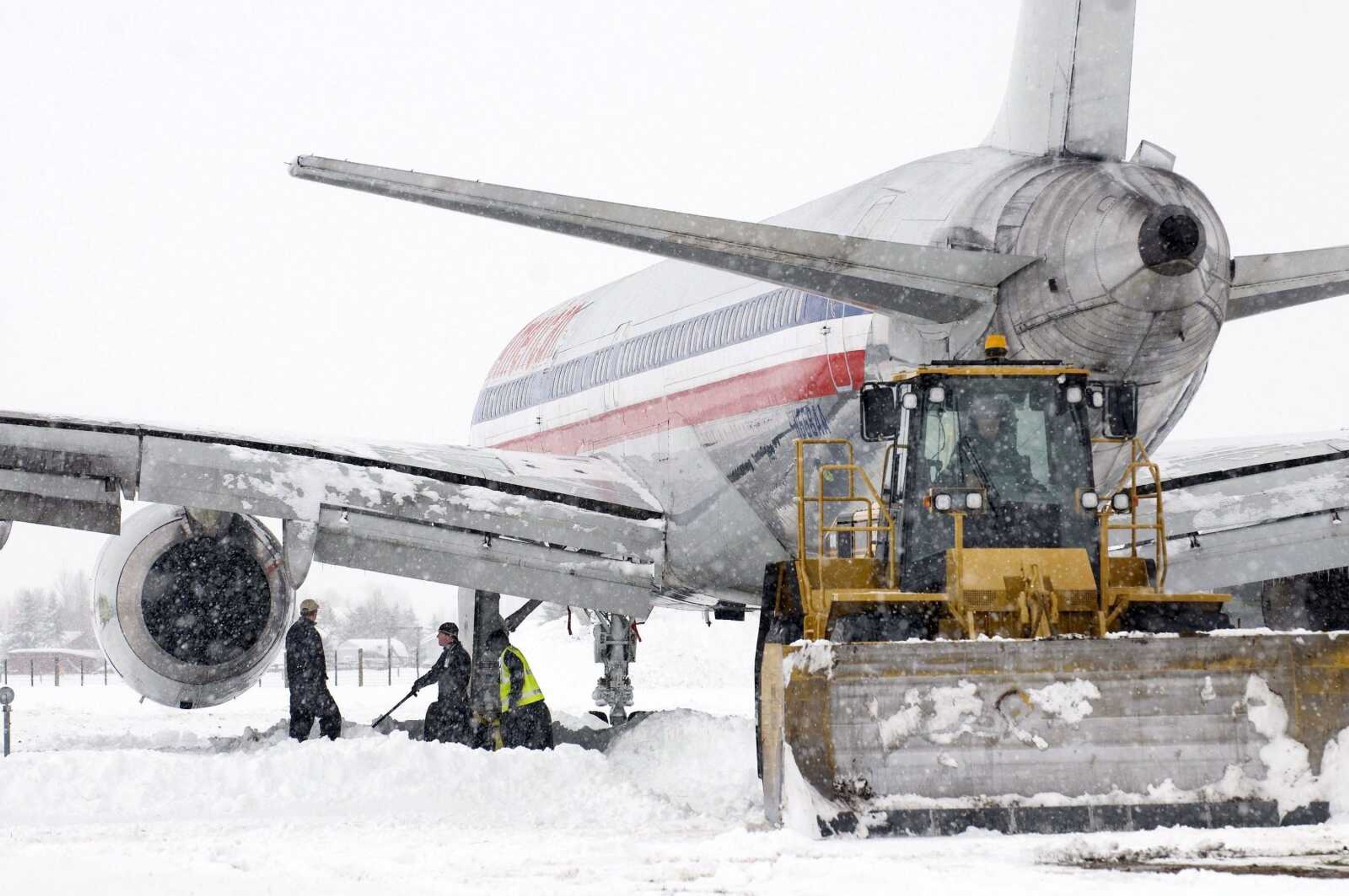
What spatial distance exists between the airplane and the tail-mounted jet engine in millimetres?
24

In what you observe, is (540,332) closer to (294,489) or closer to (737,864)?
(294,489)

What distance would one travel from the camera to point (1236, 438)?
1384 cm

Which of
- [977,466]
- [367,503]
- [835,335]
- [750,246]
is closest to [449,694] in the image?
[367,503]

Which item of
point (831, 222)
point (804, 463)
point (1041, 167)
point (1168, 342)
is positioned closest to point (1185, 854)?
point (1168, 342)

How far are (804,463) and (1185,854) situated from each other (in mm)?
6203

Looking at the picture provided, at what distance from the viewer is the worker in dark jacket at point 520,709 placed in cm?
1211

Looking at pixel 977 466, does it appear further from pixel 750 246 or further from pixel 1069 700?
pixel 1069 700

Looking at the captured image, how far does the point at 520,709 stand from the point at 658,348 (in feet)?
13.7

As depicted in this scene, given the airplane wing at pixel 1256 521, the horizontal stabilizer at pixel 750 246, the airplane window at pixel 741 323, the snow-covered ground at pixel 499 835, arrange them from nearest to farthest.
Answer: the snow-covered ground at pixel 499 835
the horizontal stabilizer at pixel 750 246
the airplane wing at pixel 1256 521
the airplane window at pixel 741 323

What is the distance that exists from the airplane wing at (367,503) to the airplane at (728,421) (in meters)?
0.02

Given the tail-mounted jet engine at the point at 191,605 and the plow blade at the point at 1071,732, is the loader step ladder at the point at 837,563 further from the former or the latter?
the tail-mounted jet engine at the point at 191,605

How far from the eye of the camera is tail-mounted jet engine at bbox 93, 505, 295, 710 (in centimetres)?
1371

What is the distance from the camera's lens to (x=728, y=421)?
43.7ft

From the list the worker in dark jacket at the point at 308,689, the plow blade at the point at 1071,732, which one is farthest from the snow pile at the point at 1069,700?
the worker in dark jacket at the point at 308,689
